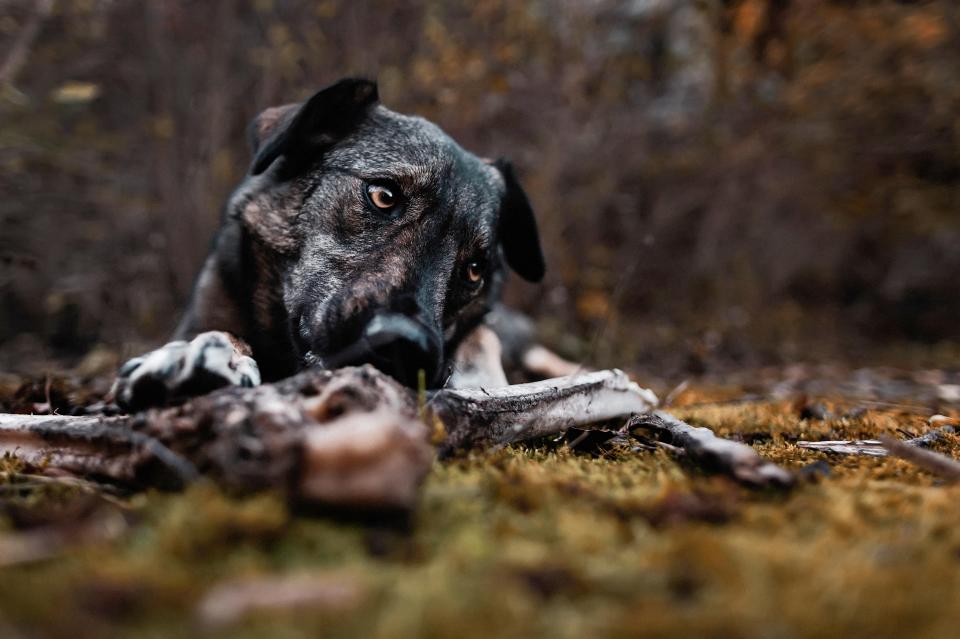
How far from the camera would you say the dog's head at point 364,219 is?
248cm

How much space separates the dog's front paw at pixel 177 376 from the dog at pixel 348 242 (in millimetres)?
467

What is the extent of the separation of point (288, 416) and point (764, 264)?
37.8 feet

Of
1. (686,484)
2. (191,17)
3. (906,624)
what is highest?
(191,17)

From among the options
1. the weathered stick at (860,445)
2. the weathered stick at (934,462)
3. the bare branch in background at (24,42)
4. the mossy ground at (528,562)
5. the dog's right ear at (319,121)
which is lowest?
the weathered stick at (860,445)

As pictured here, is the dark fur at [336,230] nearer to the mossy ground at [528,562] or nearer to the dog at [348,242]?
the dog at [348,242]

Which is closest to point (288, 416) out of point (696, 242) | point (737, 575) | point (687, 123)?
point (737, 575)

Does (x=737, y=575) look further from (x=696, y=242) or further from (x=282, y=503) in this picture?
(x=696, y=242)

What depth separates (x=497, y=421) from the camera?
6.07ft

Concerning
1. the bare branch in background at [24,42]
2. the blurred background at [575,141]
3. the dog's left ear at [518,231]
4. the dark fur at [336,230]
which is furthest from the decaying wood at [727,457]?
the bare branch in background at [24,42]

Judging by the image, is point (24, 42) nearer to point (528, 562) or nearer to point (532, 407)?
point (532, 407)

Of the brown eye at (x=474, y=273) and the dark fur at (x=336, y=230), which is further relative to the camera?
the brown eye at (x=474, y=273)

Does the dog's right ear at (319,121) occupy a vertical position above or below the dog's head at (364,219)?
above

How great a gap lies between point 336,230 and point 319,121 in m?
0.63

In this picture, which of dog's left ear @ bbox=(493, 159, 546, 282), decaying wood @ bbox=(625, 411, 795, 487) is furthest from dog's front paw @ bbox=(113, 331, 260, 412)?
dog's left ear @ bbox=(493, 159, 546, 282)
